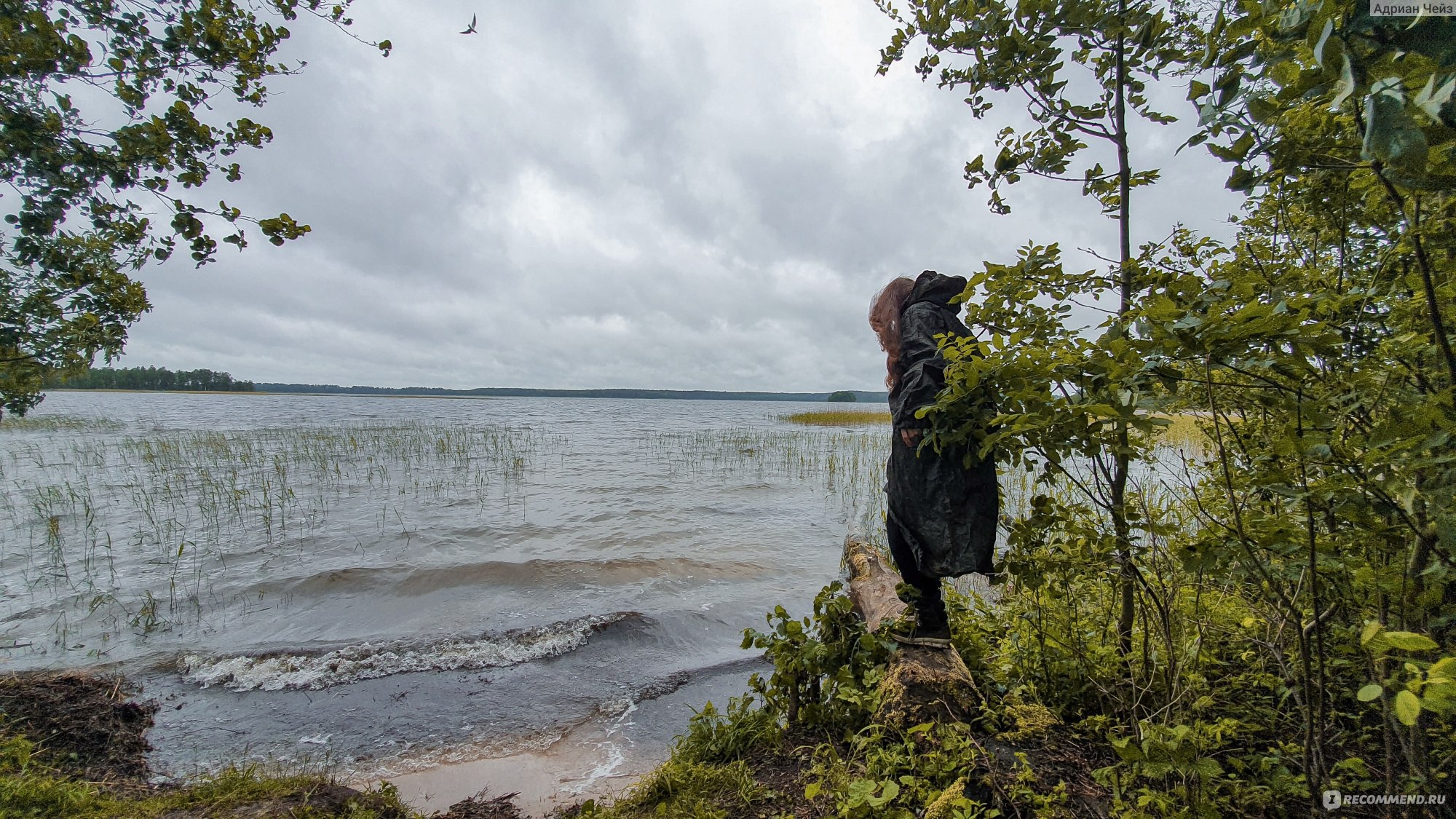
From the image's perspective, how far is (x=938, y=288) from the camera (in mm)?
3184

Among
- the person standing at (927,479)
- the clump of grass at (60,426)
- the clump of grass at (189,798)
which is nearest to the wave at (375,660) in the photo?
the clump of grass at (189,798)

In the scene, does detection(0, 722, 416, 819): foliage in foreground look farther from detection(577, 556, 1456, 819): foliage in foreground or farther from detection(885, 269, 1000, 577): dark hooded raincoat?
detection(885, 269, 1000, 577): dark hooded raincoat

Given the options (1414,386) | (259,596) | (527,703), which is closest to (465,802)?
(527,703)

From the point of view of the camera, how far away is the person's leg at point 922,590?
10.4 ft

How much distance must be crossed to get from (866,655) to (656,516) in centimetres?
830

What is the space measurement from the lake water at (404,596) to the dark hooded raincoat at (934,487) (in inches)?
111

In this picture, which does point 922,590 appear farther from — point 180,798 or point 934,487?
point 180,798

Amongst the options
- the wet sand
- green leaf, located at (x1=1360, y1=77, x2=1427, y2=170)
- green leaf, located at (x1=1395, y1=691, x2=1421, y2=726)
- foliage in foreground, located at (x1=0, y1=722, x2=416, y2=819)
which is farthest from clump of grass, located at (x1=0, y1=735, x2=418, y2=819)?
green leaf, located at (x1=1360, y1=77, x2=1427, y2=170)

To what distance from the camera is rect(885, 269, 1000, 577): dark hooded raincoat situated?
9.18 ft

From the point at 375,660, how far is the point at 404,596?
1.90 metres

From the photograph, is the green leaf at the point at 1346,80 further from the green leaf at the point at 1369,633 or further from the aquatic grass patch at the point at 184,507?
the aquatic grass patch at the point at 184,507

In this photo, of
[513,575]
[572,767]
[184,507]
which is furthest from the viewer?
[184,507]

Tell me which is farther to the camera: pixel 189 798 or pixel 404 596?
pixel 404 596

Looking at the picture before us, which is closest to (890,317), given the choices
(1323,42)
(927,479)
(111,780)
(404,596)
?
(927,479)
